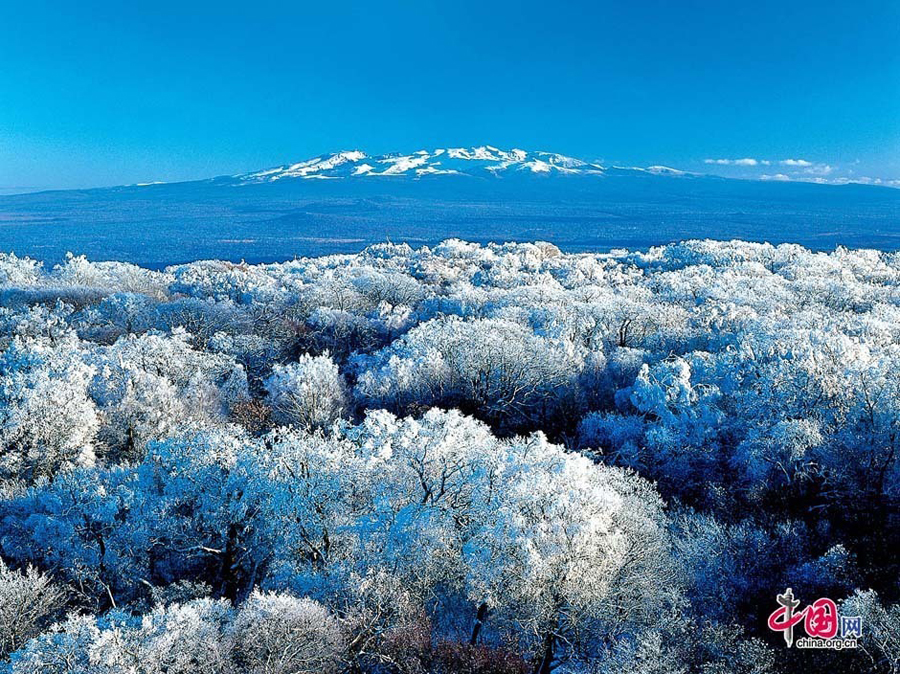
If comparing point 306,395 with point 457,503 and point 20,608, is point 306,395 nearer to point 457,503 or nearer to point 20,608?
point 457,503

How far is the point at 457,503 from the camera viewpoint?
2525cm

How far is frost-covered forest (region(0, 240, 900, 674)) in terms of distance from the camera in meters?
18.4

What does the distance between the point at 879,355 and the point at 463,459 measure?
27673 mm

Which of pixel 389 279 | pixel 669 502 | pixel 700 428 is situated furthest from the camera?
pixel 389 279

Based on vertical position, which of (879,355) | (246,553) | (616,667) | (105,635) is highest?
(879,355)

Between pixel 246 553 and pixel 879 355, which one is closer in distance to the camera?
pixel 246 553

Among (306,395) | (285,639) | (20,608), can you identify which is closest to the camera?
(285,639)

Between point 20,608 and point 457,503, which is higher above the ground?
point 457,503

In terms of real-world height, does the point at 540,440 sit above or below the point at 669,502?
above

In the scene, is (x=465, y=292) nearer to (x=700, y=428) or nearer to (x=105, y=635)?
(x=700, y=428)

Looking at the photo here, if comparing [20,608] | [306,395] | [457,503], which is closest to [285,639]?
[457,503]

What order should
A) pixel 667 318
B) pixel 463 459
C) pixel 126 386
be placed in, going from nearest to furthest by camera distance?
1. pixel 463 459
2. pixel 126 386
3. pixel 667 318

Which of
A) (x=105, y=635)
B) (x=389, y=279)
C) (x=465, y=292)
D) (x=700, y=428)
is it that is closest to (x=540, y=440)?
(x=700, y=428)

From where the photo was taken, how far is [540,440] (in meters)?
27.5
